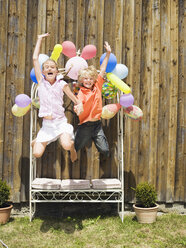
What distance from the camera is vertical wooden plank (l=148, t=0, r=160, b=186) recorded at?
472cm

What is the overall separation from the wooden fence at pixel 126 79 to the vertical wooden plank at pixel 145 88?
2 centimetres

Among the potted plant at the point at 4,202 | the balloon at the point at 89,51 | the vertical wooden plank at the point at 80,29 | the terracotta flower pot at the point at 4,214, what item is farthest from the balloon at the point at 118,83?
the terracotta flower pot at the point at 4,214

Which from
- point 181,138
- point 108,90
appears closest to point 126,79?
point 108,90

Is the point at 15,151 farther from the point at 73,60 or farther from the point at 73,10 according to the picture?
the point at 73,10

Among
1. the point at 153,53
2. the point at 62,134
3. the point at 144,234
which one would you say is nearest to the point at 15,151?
the point at 62,134

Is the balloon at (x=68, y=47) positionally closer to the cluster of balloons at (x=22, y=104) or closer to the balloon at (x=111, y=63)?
the balloon at (x=111, y=63)

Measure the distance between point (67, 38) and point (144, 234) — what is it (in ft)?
10.2

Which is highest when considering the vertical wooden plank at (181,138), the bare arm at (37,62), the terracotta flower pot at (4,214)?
the bare arm at (37,62)

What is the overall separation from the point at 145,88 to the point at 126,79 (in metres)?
0.34

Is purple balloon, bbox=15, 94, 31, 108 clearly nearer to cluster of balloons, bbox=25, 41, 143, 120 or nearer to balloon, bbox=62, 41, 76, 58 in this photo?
cluster of balloons, bbox=25, 41, 143, 120

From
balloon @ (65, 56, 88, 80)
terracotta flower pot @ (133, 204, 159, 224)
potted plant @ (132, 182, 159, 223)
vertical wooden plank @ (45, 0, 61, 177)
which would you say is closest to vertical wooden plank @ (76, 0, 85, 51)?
vertical wooden plank @ (45, 0, 61, 177)

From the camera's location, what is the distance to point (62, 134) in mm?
3859

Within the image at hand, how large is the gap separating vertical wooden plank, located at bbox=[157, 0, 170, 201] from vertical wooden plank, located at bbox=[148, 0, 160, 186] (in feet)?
0.20

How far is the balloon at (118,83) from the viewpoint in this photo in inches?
151
